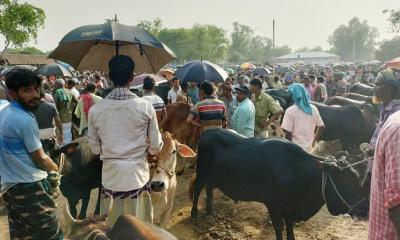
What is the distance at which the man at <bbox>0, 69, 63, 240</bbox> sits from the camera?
9.34 ft

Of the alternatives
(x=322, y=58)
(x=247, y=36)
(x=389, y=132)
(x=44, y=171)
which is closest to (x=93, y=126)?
(x=44, y=171)

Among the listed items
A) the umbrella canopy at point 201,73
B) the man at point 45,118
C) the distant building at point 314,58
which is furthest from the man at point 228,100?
the distant building at point 314,58

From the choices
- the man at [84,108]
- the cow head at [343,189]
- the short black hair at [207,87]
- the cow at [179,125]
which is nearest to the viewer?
the cow head at [343,189]

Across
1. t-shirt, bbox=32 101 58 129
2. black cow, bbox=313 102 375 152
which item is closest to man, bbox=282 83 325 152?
t-shirt, bbox=32 101 58 129

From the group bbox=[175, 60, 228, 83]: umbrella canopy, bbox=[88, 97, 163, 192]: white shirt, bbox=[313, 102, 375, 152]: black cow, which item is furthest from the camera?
bbox=[313, 102, 375, 152]: black cow

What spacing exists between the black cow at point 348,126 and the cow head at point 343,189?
5330 millimetres

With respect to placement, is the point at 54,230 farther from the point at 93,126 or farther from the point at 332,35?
the point at 332,35

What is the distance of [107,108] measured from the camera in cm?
313

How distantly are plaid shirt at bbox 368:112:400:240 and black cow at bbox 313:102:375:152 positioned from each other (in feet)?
25.8

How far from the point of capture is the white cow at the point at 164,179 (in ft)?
14.5

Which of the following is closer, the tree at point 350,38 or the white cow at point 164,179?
the white cow at point 164,179

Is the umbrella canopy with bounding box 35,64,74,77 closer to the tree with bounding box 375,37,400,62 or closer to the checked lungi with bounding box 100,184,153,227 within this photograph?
the checked lungi with bounding box 100,184,153,227

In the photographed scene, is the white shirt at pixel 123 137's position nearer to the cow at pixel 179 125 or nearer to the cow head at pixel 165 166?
the cow head at pixel 165 166

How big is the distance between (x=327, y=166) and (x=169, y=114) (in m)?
4.60
